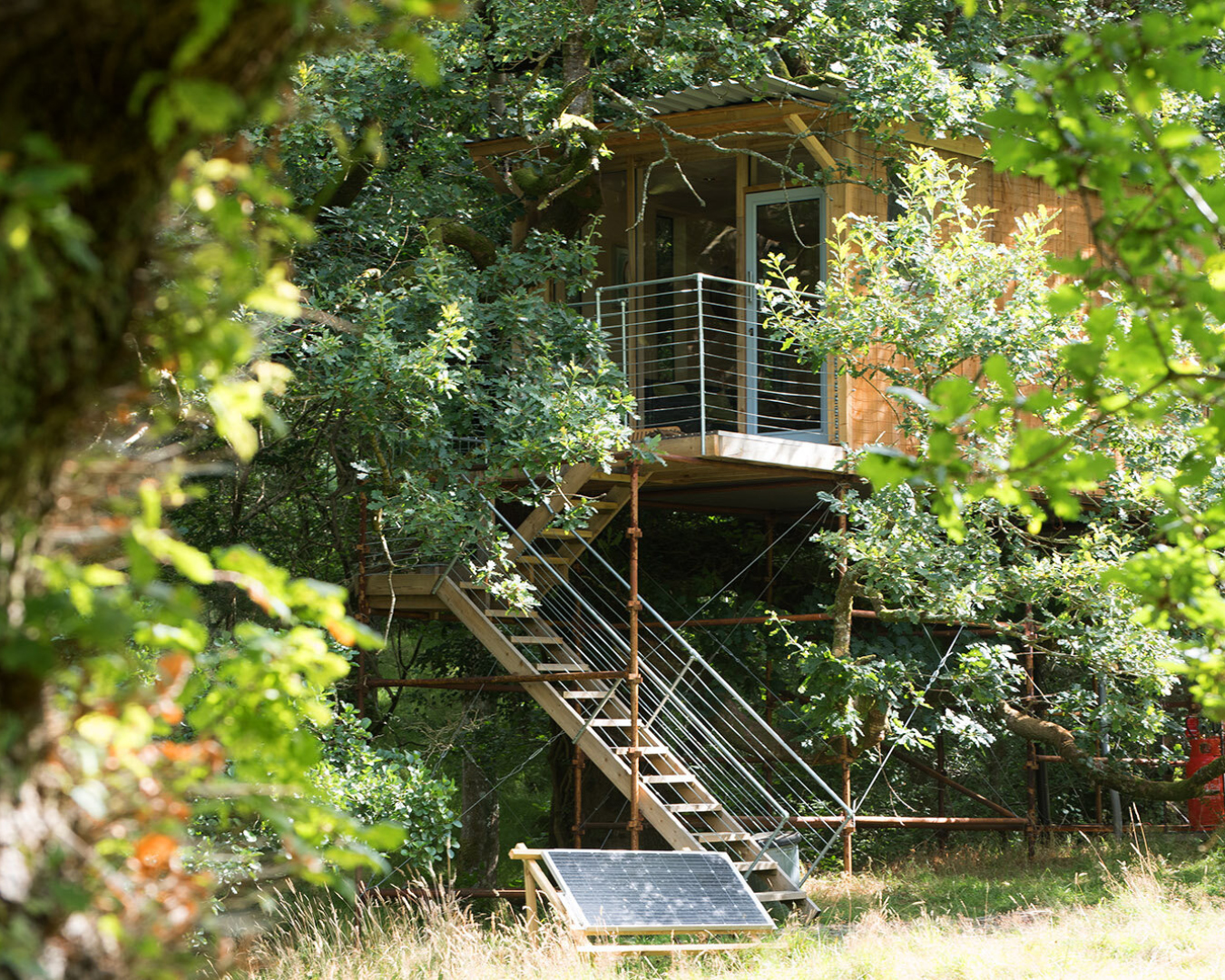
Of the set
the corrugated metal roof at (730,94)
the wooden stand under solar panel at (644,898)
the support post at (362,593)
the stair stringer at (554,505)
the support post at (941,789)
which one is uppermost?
the corrugated metal roof at (730,94)

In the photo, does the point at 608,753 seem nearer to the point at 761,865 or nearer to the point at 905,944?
the point at 761,865

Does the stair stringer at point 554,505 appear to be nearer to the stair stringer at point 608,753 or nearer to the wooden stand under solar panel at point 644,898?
the stair stringer at point 608,753

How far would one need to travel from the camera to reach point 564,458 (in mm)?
8914

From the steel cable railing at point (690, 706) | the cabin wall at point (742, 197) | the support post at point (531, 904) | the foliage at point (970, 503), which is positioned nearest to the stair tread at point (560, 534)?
the steel cable railing at point (690, 706)

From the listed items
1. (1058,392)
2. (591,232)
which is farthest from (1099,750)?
(591,232)

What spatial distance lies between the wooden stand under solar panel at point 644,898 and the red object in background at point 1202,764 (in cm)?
721

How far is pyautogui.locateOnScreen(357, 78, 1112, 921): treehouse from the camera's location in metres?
10.3

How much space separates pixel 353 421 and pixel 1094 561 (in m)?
5.36

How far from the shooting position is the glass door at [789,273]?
38.8 feet

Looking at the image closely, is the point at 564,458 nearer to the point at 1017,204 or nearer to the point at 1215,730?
the point at 1017,204

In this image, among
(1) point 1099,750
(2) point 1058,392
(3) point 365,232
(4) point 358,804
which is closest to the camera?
(4) point 358,804

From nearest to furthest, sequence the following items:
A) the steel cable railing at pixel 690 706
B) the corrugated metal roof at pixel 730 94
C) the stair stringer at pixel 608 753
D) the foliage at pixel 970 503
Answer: the foliage at pixel 970 503, the stair stringer at pixel 608 753, the corrugated metal roof at pixel 730 94, the steel cable railing at pixel 690 706

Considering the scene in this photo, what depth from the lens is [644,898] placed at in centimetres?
818

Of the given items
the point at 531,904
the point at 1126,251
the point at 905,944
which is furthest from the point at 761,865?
the point at 1126,251
